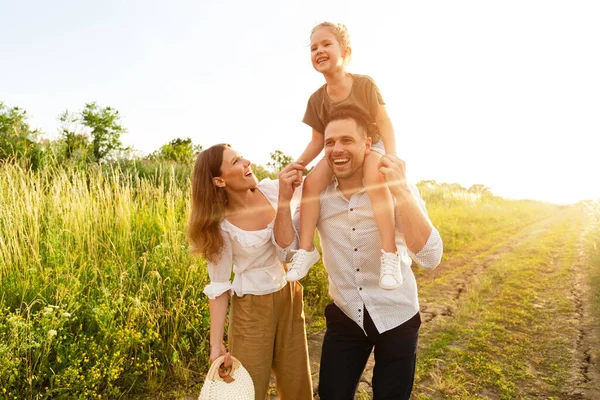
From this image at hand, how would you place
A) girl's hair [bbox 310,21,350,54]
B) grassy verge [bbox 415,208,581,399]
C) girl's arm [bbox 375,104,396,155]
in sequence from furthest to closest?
grassy verge [bbox 415,208,581,399], girl's hair [bbox 310,21,350,54], girl's arm [bbox 375,104,396,155]

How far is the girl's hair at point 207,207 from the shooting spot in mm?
2371

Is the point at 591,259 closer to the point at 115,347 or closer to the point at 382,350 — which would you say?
the point at 382,350

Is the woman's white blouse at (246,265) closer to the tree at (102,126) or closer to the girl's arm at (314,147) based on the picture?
the girl's arm at (314,147)

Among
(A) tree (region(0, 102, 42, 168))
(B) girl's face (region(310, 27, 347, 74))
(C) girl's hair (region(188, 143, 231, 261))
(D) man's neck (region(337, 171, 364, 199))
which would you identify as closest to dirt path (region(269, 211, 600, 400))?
(C) girl's hair (region(188, 143, 231, 261))

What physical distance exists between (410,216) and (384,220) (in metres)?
0.18

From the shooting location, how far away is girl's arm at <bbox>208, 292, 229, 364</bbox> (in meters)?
2.29

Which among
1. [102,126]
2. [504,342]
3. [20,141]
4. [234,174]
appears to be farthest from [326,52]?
[102,126]

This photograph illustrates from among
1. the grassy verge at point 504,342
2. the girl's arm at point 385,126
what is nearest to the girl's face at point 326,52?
the girl's arm at point 385,126

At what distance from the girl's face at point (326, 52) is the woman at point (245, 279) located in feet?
3.45

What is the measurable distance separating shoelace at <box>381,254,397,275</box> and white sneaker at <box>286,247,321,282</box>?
1.31 feet

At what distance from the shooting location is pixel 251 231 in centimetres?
242

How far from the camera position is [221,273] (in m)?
2.42

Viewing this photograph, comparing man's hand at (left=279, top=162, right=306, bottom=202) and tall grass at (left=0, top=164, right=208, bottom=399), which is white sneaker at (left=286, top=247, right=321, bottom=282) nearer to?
man's hand at (left=279, top=162, right=306, bottom=202)

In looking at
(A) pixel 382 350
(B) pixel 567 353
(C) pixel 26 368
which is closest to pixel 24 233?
(C) pixel 26 368
